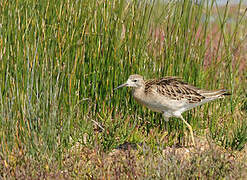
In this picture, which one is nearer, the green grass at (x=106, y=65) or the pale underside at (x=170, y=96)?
the green grass at (x=106, y=65)

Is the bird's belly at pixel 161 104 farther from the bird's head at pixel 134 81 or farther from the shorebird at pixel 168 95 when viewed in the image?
the bird's head at pixel 134 81

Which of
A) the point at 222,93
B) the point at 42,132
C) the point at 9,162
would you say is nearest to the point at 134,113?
the point at 222,93

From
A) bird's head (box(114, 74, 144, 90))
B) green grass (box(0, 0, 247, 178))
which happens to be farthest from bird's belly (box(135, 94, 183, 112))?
green grass (box(0, 0, 247, 178))

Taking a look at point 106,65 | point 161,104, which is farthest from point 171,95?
point 106,65

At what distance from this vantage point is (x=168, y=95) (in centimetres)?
494

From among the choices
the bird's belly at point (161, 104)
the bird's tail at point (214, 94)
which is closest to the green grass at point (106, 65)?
the bird's belly at point (161, 104)

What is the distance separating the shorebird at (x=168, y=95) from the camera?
193 inches

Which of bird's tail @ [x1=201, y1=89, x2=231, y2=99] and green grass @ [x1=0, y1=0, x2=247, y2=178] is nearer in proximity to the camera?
green grass @ [x1=0, y1=0, x2=247, y2=178]

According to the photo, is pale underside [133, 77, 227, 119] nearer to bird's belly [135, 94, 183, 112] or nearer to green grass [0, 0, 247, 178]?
bird's belly [135, 94, 183, 112]

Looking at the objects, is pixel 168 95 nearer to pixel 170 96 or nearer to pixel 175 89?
pixel 170 96

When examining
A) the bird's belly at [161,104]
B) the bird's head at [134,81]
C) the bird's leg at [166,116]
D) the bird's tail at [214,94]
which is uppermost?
the bird's head at [134,81]

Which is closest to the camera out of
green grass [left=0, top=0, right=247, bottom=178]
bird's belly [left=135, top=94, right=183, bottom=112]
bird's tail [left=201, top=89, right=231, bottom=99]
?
green grass [left=0, top=0, right=247, bottom=178]

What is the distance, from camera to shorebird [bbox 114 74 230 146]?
4.90 metres

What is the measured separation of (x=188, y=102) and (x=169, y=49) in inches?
31.2
